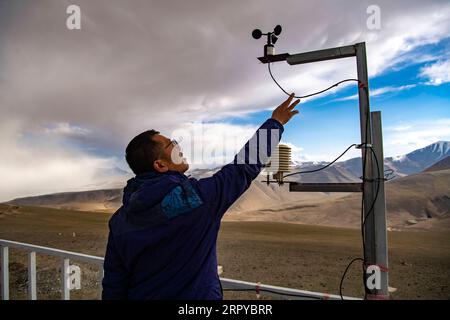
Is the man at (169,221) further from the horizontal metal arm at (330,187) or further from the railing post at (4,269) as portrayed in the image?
the railing post at (4,269)

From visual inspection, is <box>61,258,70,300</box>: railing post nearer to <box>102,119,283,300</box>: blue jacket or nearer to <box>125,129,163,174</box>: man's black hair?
<box>102,119,283,300</box>: blue jacket

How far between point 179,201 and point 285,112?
0.70 meters

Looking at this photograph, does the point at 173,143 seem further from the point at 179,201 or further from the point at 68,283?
the point at 68,283

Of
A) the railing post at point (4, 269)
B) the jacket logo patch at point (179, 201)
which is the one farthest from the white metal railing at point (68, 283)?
the jacket logo patch at point (179, 201)

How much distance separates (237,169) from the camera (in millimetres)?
1464

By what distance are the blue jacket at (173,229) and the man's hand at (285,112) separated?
A: 5.3 inches

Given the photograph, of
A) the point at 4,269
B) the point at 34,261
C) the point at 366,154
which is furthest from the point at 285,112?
the point at 4,269

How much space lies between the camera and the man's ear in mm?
1517

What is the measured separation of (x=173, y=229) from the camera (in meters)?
1.40

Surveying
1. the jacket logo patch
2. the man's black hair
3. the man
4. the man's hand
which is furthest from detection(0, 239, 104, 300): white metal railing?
the man's hand

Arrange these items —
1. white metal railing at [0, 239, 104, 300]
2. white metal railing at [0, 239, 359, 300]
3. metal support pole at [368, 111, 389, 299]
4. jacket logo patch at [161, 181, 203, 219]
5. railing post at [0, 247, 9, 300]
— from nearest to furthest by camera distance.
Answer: jacket logo patch at [161, 181, 203, 219]
metal support pole at [368, 111, 389, 299]
white metal railing at [0, 239, 359, 300]
white metal railing at [0, 239, 104, 300]
railing post at [0, 247, 9, 300]

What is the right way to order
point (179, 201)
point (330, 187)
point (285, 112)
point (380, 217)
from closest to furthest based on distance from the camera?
1. point (179, 201)
2. point (285, 112)
3. point (380, 217)
4. point (330, 187)
